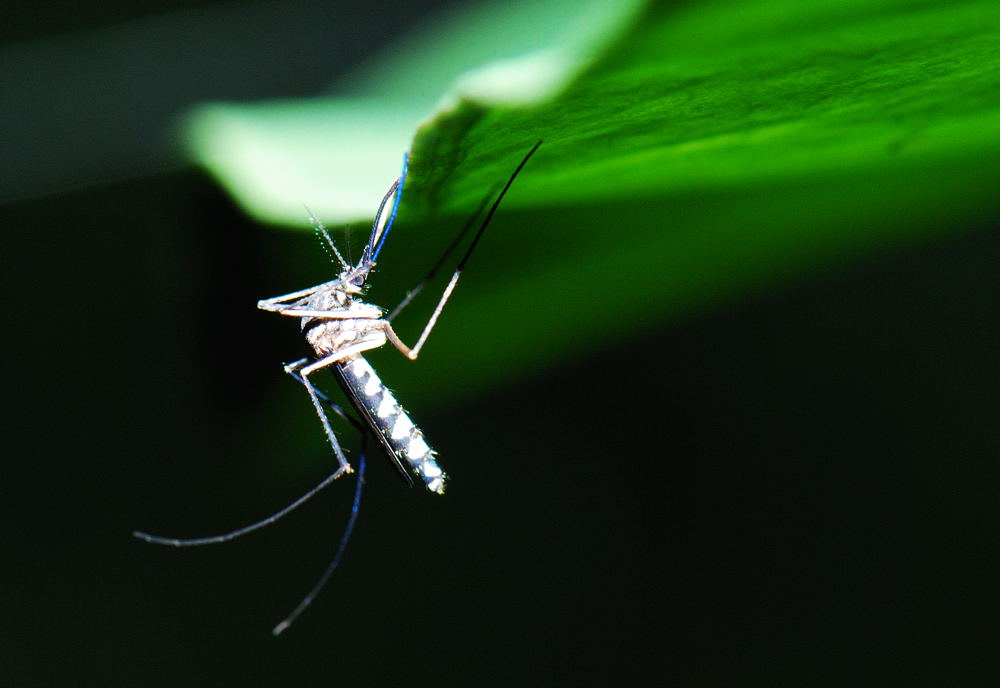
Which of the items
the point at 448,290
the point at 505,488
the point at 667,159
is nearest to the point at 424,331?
the point at 448,290

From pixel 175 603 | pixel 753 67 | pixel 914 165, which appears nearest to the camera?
pixel 753 67

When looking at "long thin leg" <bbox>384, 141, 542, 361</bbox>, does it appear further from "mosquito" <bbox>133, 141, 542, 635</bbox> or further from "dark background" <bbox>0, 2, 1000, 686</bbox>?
"dark background" <bbox>0, 2, 1000, 686</bbox>

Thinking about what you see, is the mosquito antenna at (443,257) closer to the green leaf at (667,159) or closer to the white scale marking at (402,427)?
the green leaf at (667,159)

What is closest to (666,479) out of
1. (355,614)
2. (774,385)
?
(774,385)

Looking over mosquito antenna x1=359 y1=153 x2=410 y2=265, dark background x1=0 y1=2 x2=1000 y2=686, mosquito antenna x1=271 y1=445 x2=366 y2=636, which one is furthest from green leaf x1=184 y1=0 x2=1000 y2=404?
dark background x1=0 y1=2 x2=1000 y2=686

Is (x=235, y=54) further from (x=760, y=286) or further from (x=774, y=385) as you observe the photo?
(x=760, y=286)

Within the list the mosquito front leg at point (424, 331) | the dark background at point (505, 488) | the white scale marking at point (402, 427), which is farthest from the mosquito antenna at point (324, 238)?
the dark background at point (505, 488)
